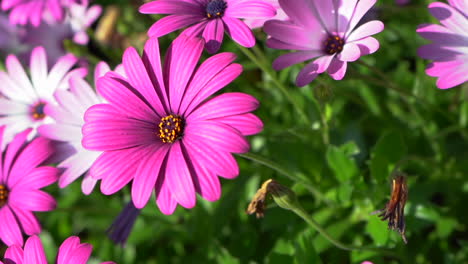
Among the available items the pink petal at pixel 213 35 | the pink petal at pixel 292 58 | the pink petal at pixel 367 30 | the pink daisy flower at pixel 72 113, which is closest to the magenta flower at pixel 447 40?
the pink petal at pixel 367 30

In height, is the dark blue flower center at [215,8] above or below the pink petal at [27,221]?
above

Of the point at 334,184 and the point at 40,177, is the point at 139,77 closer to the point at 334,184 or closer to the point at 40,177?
the point at 40,177

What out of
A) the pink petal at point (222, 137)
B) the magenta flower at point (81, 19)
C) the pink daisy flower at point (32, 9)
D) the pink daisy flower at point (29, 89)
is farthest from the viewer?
the magenta flower at point (81, 19)

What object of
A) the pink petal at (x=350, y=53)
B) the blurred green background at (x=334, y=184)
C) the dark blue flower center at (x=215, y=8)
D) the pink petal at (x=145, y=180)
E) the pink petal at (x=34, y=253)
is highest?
the dark blue flower center at (x=215, y=8)

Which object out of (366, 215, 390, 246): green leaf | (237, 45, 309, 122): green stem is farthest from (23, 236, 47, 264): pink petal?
(366, 215, 390, 246): green leaf

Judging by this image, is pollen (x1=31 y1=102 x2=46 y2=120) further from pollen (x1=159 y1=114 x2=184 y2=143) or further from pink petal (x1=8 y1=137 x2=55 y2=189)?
pollen (x1=159 y1=114 x2=184 y2=143)

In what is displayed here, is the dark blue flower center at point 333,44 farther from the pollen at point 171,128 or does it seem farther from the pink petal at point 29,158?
the pink petal at point 29,158

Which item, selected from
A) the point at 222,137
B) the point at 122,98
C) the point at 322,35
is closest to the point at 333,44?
the point at 322,35
